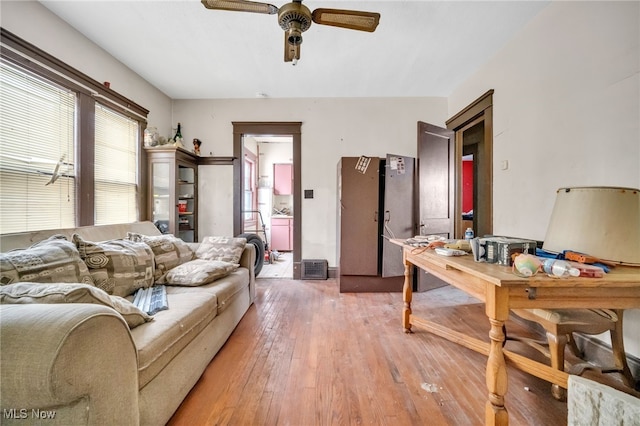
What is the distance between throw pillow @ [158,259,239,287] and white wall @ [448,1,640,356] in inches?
111

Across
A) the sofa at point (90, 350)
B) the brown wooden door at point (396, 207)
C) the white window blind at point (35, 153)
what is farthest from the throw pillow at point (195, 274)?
the brown wooden door at point (396, 207)

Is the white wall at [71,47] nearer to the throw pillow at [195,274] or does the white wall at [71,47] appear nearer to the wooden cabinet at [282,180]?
the throw pillow at [195,274]

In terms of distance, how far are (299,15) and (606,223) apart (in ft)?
6.87

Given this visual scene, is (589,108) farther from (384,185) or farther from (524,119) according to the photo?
(384,185)

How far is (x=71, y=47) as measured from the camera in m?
2.22

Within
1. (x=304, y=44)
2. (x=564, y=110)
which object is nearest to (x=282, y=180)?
(x=304, y=44)

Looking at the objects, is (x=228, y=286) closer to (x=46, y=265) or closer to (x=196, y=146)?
(x=46, y=265)

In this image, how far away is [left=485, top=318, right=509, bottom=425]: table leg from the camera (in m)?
1.07

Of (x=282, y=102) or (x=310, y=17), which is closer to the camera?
(x=310, y=17)

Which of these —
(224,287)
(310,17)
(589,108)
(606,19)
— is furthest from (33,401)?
(606,19)

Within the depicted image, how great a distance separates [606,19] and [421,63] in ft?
4.80

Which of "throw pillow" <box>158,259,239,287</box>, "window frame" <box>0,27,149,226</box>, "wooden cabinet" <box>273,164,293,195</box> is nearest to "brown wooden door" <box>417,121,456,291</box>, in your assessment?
"throw pillow" <box>158,259,239,287</box>

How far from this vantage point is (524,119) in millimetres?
2279

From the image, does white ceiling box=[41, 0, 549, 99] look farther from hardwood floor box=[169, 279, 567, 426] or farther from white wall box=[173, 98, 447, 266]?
hardwood floor box=[169, 279, 567, 426]
